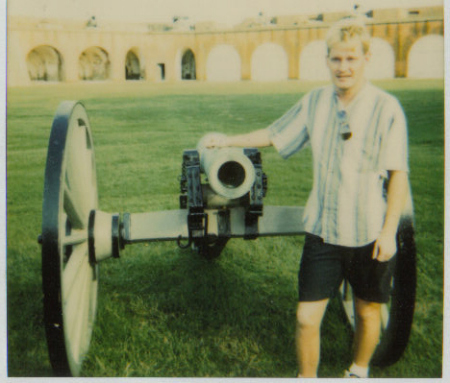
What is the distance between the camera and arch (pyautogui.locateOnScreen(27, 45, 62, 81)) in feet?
84.8

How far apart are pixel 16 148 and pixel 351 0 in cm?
411

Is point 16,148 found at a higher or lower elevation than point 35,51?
lower

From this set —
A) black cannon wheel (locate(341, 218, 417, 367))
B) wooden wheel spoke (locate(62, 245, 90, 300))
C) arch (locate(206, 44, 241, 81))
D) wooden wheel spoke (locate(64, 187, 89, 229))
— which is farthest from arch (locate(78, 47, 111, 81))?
black cannon wheel (locate(341, 218, 417, 367))

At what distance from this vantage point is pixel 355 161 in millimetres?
1609

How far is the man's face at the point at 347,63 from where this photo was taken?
1540mm

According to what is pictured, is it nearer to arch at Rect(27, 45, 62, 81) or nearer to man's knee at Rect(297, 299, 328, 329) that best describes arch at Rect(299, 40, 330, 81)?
man's knee at Rect(297, 299, 328, 329)

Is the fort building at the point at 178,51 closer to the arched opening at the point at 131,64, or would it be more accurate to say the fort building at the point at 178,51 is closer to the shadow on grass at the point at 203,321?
the arched opening at the point at 131,64

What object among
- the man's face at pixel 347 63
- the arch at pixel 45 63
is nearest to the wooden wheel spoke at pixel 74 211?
the man's face at pixel 347 63

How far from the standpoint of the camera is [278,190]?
4738 millimetres

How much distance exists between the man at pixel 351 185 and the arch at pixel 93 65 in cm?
2519

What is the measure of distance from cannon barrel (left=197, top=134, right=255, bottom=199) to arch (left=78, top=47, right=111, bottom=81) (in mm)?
24902

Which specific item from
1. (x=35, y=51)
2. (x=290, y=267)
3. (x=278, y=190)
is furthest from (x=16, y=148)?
(x=35, y=51)

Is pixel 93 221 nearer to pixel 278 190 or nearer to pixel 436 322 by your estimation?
pixel 436 322

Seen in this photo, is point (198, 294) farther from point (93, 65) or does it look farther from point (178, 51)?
point (93, 65)
